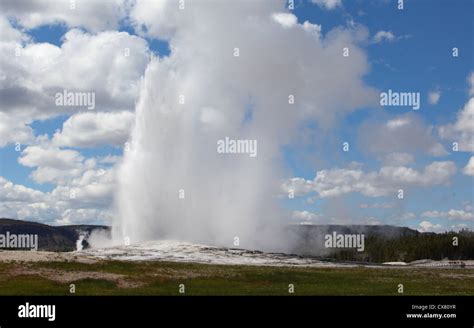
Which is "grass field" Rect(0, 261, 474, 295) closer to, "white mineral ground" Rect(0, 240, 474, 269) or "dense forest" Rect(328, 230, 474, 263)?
"white mineral ground" Rect(0, 240, 474, 269)

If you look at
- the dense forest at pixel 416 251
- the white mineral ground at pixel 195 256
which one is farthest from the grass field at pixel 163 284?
the dense forest at pixel 416 251

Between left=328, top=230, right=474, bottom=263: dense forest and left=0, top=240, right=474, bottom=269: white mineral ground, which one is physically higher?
left=0, top=240, right=474, bottom=269: white mineral ground

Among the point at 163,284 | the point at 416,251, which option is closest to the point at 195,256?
the point at 163,284

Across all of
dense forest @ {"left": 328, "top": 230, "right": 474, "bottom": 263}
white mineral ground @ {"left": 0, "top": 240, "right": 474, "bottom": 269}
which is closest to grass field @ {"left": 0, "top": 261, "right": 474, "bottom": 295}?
white mineral ground @ {"left": 0, "top": 240, "right": 474, "bottom": 269}

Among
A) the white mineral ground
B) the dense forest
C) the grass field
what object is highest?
the grass field

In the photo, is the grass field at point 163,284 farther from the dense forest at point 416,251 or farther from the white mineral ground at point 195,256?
the dense forest at point 416,251

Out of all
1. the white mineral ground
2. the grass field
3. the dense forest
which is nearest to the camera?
the grass field

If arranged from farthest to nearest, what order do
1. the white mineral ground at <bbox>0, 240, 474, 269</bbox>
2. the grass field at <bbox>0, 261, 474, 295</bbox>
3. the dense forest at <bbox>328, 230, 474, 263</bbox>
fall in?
1. the dense forest at <bbox>328, 230, 474, 263</bbox>
2. the white mineral ground at <bbox>0, 240, 474, 269</bbox>
3. the grass field at <bbox>0, 261, 474, 295</bbox>
